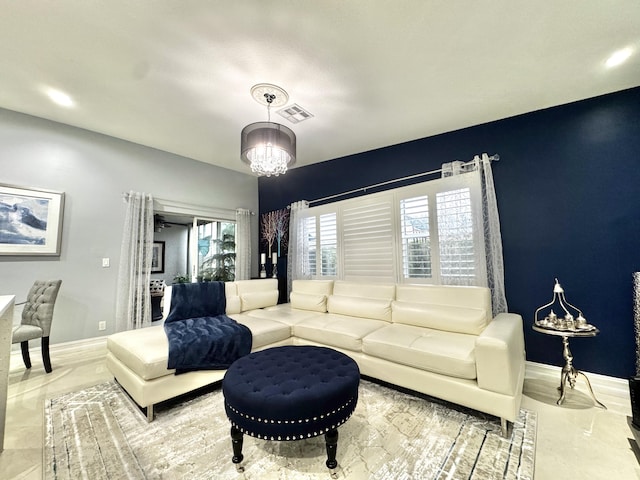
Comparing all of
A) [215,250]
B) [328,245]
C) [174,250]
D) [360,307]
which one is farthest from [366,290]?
[174,250]

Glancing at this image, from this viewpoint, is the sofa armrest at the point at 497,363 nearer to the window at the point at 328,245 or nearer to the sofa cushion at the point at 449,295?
the sofa cushion at the point at 449,295

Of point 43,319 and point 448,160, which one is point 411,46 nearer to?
point 448,160

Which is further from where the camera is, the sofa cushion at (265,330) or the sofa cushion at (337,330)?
the sofa cushion at (265,330)

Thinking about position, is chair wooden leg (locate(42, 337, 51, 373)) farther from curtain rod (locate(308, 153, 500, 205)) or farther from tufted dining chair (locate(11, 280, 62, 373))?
curtain rod (locate(308, 153, 500, 205))

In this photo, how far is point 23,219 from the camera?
9.66ft

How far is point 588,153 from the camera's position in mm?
2424

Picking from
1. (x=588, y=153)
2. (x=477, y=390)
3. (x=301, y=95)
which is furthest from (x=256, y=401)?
(x=588, y=153)

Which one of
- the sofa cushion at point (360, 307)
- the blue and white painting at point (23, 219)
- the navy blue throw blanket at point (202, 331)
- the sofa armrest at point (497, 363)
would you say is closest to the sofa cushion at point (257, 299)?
the navy blue throw blanket at point (202, 331)

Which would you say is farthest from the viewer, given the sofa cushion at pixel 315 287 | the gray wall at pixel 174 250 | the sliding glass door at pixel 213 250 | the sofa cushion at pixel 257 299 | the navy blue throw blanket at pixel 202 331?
the gray wall at pixel 174 250

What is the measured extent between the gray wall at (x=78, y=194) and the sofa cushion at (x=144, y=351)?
4.80ft

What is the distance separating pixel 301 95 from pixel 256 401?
100 inches

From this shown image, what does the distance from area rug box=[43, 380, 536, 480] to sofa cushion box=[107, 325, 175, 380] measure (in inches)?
13.3

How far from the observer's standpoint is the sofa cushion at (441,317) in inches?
90.7

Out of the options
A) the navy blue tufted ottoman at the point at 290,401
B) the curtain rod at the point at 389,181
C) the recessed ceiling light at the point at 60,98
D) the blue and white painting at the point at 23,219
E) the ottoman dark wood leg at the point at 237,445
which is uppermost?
the recessed ceiling light at the point at 60,98
